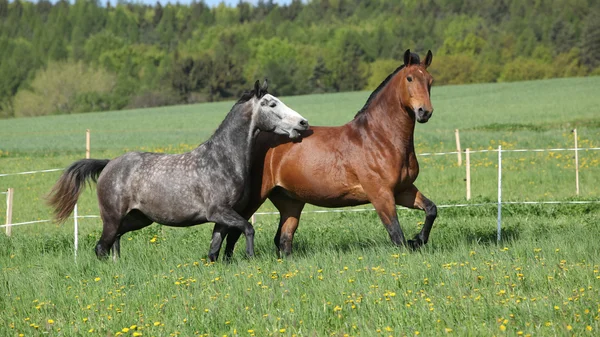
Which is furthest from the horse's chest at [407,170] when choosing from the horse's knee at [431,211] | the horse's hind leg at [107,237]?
the horse's hind leg at [107,237]

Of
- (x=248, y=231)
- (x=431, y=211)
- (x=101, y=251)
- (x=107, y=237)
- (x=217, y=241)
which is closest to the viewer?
(x=248, y=231)

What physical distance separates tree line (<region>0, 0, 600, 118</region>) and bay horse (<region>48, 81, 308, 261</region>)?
67549mm

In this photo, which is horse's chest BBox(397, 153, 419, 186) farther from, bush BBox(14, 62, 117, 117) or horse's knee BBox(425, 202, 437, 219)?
bush BBox(14, 62, 117, 117)

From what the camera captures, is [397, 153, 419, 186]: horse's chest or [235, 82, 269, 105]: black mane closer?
[397, 153, 419, 186]: horse's chest

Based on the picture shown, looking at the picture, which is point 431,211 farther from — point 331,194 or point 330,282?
point 330,282

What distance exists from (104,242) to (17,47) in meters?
109

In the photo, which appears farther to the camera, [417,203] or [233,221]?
[417,203]

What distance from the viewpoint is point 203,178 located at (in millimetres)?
8844

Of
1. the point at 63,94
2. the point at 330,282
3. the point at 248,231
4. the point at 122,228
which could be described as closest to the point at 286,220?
the point at 248,231

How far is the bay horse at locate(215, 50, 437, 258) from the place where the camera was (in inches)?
343

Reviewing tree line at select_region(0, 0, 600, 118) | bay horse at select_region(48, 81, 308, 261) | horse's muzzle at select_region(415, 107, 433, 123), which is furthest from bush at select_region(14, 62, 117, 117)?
horse's muzzle at select_region(415, 107, 433, 123)

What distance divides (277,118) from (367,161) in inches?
42.6

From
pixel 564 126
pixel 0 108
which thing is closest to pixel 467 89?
pixel 564 126

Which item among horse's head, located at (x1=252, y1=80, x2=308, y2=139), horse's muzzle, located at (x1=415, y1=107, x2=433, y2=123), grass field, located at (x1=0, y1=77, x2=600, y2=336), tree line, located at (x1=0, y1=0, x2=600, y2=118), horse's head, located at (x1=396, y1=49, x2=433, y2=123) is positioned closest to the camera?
grass field, located at (x1=0, y1=77, x2=600, y2=336)
